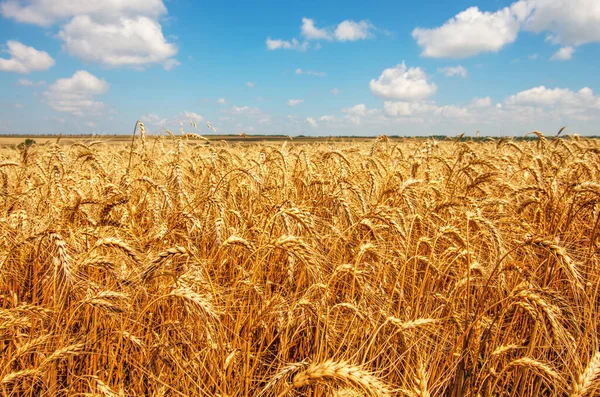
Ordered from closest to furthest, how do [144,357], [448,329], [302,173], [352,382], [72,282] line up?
[352,382]
[72,282]
[144,357]
[448,329]
[302,173]

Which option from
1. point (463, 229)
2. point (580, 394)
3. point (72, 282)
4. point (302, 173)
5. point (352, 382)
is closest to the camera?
point (352, 382)

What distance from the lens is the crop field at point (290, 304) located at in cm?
169

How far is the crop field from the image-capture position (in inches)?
66.5

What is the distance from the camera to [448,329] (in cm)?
218

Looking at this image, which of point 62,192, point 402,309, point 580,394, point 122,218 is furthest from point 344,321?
point 62,192

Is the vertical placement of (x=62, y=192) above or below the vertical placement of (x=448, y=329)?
above

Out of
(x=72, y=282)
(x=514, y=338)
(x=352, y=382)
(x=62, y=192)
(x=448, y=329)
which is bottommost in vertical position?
(x=514, y=338)

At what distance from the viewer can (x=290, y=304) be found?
222 cm

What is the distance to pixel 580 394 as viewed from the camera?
1.37 m

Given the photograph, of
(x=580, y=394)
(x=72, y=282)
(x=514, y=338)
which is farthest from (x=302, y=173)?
(x=580, y=394)

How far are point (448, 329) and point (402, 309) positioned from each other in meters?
0.33

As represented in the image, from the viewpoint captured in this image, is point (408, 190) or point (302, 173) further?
point (302, 173)

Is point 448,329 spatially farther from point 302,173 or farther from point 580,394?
point 302,173

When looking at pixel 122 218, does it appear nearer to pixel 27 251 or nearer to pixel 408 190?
pixel 27 251
